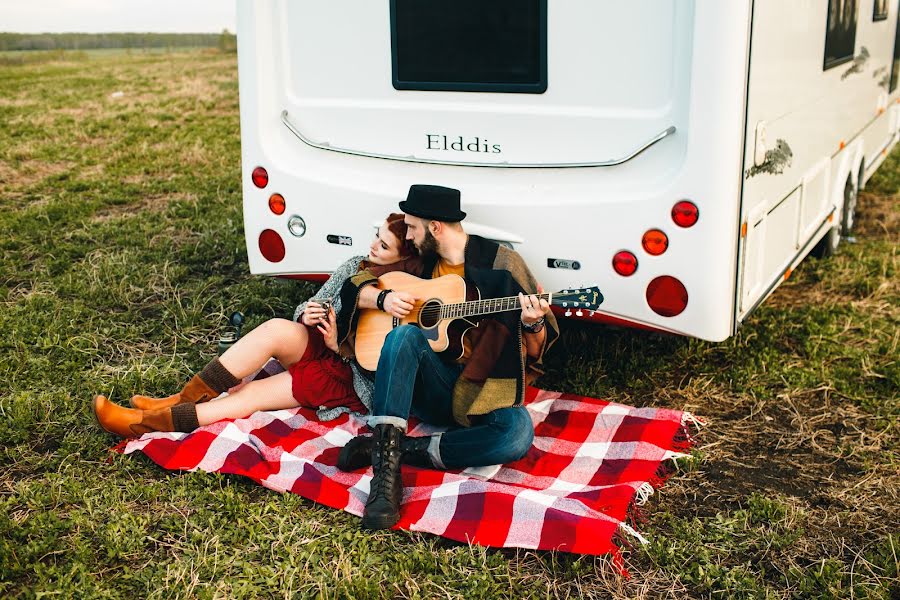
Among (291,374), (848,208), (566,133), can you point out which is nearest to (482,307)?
(566,133)

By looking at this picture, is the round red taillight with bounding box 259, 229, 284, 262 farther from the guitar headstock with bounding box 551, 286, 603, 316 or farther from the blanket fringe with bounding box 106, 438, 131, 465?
the guitar headstock with bounding box 551, 286, 603, 316

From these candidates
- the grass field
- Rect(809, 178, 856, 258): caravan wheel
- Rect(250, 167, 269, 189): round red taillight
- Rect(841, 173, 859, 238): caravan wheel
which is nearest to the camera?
the grass field

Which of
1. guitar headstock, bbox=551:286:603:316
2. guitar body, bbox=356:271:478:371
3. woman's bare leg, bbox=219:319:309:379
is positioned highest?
guitar headstock, bbox=551:286:603:316

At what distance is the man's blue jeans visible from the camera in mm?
3562

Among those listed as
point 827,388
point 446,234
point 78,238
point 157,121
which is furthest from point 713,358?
point 157,121

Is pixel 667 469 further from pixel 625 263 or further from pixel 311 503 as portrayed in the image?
pixel 311 503

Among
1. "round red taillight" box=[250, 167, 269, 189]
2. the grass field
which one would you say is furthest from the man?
"round red taillight" box=[250, 167, 269, 189]

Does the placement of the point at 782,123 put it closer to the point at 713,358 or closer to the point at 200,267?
the point at 713,358

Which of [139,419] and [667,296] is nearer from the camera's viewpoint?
[667,296]

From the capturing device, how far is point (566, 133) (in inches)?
149

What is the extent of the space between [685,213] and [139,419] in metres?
2.46

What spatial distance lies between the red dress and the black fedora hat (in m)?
0.79

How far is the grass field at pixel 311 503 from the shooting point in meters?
3.04

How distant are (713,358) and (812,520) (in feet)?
5.08
